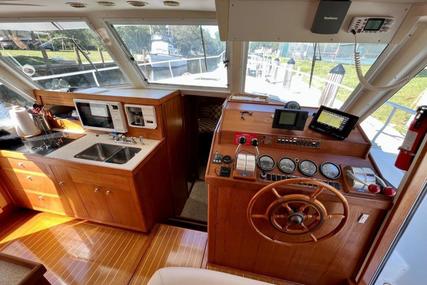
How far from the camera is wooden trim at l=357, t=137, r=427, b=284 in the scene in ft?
2.98

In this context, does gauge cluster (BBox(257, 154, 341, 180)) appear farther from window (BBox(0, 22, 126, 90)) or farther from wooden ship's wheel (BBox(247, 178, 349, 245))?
window (BBox(0, 22, 126, 90))

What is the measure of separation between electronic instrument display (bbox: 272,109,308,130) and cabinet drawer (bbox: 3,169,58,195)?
213cm

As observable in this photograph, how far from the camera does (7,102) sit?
2.21 m

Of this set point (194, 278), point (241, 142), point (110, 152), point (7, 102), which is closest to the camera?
point (194, 278)

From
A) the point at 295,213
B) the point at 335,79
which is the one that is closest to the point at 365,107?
the point at 335,79

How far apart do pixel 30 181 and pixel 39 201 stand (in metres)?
0.26

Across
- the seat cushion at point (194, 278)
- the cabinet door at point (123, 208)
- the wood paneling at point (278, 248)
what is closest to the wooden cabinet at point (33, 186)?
the cabinet door at point (123, 208)

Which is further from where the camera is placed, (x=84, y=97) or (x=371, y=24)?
(x=84, y=97)

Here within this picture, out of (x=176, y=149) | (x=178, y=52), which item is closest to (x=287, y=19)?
(x=178, y=52)

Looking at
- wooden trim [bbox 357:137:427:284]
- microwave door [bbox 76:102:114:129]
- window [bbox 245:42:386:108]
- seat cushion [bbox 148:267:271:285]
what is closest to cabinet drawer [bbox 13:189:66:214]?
microwave door [bbox 76:102:114:129]

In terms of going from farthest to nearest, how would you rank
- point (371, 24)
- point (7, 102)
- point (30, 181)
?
point (7, 102) < point (30, 181) < point (371, 24)

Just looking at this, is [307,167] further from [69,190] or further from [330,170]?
[69,190]

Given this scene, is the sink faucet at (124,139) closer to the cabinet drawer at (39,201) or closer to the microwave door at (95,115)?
the microwave door at (95,115)

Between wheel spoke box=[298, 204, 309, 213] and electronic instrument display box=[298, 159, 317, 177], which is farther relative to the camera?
electronic instrument display box=[298, 159, 317, 177]
